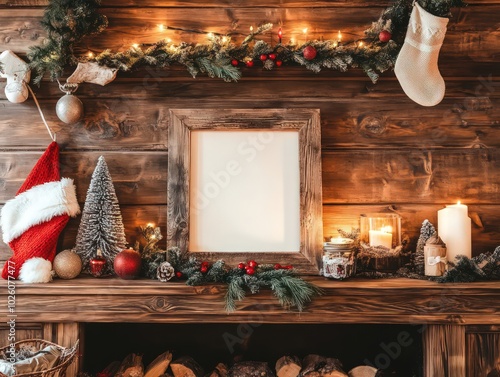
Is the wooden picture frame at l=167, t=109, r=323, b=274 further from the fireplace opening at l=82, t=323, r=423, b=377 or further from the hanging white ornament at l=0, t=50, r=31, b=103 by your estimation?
the hanging white ornament at l=0, t=50, r=31, b=103

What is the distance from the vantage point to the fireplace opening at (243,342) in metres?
2.16

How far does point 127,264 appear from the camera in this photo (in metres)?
1.86

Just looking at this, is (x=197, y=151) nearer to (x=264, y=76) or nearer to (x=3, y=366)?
(x=264, y=76)

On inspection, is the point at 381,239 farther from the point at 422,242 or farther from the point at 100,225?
the point at 100,225

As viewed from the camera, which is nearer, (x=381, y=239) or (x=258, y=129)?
(x=381, y=239)

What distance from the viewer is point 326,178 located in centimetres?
212

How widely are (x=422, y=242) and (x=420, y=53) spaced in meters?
0.73

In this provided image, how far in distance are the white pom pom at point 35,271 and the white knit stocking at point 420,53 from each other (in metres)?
1.50

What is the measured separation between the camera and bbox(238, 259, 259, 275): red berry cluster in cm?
184

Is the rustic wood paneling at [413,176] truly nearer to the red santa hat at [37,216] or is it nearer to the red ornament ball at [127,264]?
the red ornament ball at [127,264]

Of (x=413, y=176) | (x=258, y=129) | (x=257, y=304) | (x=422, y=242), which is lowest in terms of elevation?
(x=257, y=304)

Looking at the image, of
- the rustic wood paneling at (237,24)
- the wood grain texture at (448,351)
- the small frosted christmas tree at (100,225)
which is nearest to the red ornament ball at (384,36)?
the rustic wood paneling at (237,24)

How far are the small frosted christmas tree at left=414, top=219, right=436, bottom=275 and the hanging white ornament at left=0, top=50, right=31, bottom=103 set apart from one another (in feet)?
5.47

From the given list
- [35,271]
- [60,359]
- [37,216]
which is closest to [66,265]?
[35,271]
